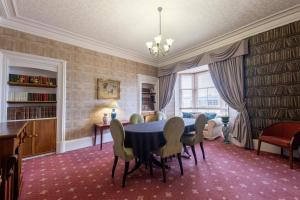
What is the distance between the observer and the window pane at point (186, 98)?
625 cm

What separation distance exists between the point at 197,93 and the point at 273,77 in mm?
3073

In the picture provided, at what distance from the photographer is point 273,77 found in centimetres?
321

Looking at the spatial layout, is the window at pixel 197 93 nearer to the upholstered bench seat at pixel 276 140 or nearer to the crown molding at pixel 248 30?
the crown molding at pixel 248 30

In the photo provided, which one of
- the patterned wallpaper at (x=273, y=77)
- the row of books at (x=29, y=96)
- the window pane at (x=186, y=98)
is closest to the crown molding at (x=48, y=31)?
the row of books at (x=29, y=96)

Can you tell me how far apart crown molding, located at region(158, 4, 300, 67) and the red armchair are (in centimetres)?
212

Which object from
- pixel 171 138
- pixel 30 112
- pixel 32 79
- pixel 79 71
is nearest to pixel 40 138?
pixel 30 112

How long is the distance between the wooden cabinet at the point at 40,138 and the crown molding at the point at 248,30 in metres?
4.34

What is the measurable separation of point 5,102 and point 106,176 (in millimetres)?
2561

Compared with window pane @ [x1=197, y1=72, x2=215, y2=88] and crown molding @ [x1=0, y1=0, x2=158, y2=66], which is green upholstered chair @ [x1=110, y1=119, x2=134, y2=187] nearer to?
crown molding @ [x1=0, y1=0, x2=158, y2=66]

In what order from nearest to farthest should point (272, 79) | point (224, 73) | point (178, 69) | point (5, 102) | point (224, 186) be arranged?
point (224, 186) < point (5, 102) < point (272, 79) < point (224, 73) < point (178, 69)

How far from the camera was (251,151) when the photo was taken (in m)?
3.41

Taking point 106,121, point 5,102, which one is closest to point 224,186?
point 106,121

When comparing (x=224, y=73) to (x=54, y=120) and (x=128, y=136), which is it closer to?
(x=128, y=136)

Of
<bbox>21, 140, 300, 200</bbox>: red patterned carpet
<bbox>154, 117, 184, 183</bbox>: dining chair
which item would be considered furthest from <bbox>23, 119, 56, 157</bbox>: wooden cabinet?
<bbox>154, 117, 184, 183</bbox>: dining chair
